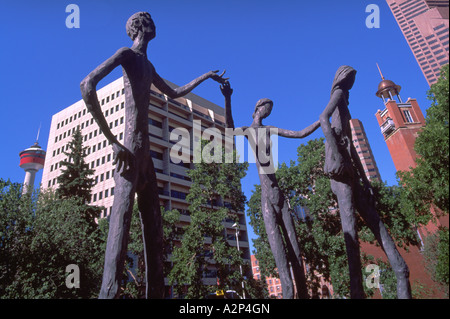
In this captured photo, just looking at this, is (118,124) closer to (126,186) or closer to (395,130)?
(395,130)

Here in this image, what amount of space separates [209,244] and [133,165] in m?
15.9

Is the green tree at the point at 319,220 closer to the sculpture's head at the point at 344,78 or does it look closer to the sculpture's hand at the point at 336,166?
the sculpture's head at the point at 344,78

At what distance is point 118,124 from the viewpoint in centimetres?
4153

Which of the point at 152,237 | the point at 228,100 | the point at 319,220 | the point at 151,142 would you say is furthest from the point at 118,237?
the point at 151,142

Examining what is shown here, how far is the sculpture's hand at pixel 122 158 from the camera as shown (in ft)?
10.9

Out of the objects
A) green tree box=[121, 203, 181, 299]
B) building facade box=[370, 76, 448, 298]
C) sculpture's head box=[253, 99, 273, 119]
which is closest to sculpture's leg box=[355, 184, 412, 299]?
sculpture's head box=[253, 99, 273, 119]

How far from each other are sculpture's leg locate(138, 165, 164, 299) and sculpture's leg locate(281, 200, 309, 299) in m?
1.90

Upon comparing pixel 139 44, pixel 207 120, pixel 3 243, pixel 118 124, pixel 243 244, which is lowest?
pixel 139 44

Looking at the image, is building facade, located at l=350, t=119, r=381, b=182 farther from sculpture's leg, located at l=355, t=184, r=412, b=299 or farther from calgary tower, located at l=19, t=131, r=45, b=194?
sculpture's leg, located at l=355, t=184, r=412, b=299

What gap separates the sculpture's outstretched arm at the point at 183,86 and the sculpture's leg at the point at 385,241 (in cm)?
285

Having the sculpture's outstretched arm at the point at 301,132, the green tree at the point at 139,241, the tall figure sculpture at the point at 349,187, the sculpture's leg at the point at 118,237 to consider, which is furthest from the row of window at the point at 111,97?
the sculpture's leg at the point at 118,237

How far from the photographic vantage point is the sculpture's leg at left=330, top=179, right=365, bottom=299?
370cm
